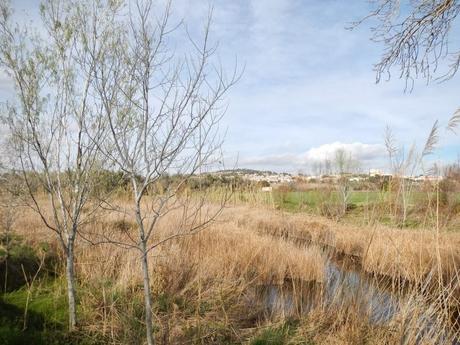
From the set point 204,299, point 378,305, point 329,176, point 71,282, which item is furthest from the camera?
point 329,176

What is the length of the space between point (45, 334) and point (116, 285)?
104 cm

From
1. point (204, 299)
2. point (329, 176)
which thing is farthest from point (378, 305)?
point (329, 176)

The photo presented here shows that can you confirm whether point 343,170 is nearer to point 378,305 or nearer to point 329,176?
point 329,176

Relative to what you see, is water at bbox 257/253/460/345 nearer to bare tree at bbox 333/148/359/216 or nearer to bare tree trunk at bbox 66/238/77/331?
bare tree trunk at bbox 66/238/77/331

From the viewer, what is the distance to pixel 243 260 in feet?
21.3

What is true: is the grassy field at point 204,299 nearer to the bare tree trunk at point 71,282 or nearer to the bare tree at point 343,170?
the bare tree trunk at point 71,282

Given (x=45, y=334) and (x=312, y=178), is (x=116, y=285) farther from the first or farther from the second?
(x=312, y=178)

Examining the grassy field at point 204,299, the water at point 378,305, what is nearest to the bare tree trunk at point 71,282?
the grassy field at point 204,299

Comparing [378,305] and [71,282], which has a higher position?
[71,282]

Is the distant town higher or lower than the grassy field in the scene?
A: higher

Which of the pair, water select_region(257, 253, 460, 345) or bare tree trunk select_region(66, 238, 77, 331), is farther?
bare tree trunk select_region(66, 238, 77, 331)

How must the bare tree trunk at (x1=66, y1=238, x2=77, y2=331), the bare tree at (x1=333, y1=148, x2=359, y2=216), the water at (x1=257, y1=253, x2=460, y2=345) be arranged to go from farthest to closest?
1. the bare tree at (x1=333, y1=148, x2=359, y2=216)
2. the bare tree trunk at (x1=66, y1=238, x2=77, y2=331)
3. the water at (x1=257, y1=253, x2=460, y2=345)

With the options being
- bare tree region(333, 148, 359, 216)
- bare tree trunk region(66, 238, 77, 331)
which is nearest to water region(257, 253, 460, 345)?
bare tree trunk region(66, 238, 77, 331)

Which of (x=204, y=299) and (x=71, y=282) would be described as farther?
(x=204, y=299)
